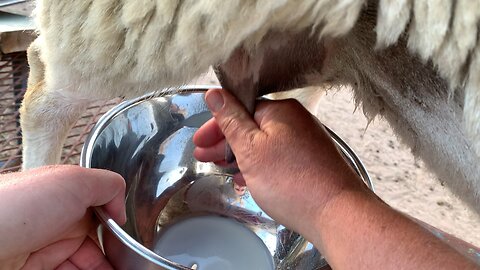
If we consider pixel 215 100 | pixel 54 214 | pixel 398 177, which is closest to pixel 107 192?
pixel 54 214

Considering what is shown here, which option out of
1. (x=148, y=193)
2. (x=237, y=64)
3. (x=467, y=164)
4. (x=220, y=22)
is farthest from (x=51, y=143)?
(x=467, y=164)

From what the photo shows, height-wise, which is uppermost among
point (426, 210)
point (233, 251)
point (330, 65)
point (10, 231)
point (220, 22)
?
point (220, 22)

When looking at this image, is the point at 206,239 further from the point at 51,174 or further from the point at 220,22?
the point at 220,22

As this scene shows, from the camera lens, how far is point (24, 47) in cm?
159

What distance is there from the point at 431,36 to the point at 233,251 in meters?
0.53

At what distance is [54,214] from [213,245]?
0.30m

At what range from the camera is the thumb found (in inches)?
30.9

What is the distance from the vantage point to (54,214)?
2.63 feet

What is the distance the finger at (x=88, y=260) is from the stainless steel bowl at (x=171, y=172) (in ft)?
0.24

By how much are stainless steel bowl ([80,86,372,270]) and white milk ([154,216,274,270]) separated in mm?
14

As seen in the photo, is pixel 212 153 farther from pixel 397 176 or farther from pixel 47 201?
pixel 397 176

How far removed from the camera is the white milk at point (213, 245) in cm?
100

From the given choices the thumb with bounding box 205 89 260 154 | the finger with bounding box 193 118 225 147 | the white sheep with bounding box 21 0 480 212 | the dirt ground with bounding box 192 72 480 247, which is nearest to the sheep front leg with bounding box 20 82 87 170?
the white sheep with bounding box 21 0 480 212

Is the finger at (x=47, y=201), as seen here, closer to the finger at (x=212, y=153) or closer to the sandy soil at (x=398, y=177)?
the finger at (x=212, y=153)
